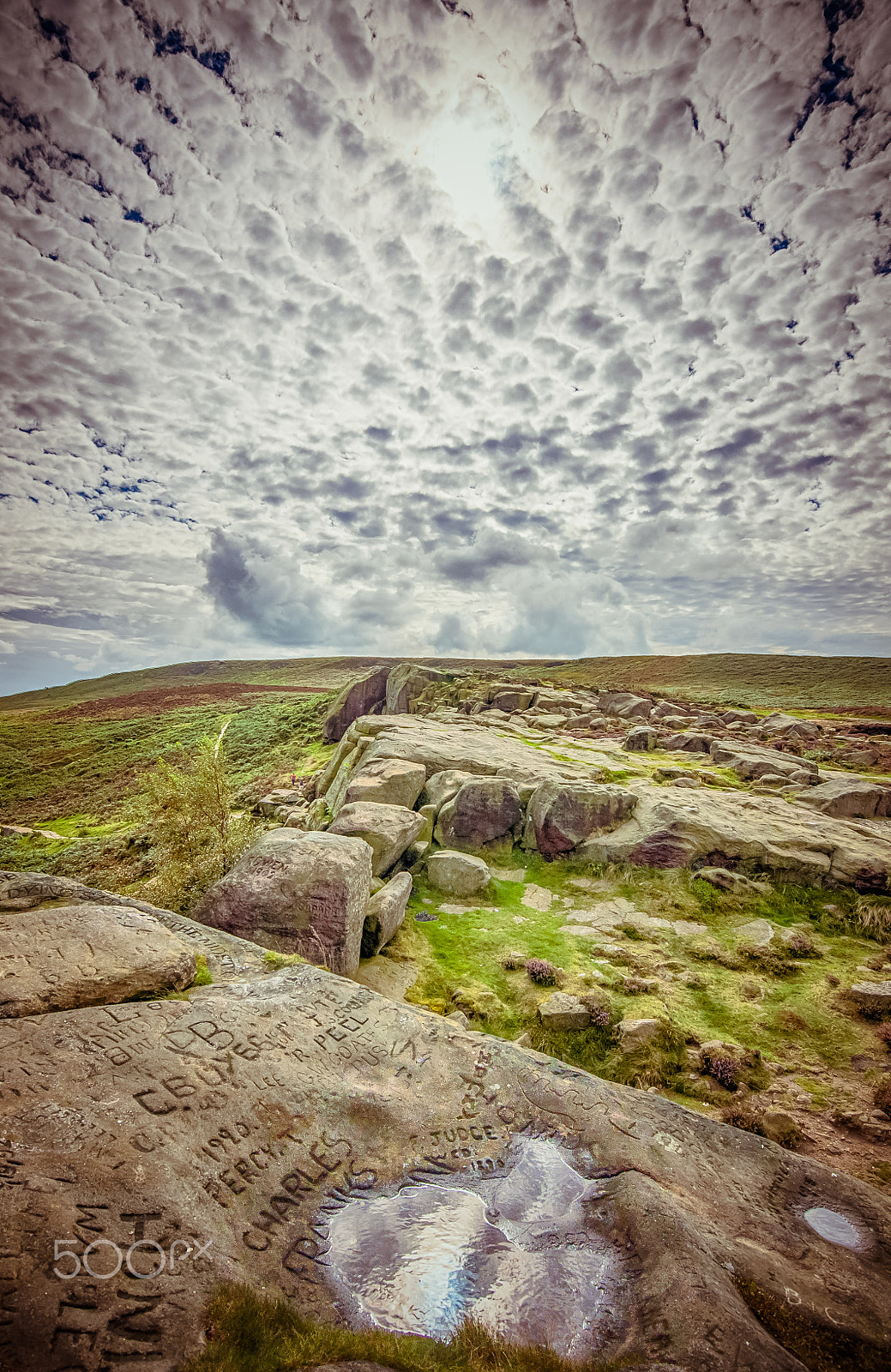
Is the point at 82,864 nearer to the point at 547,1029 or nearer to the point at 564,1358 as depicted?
the point at 547,1029

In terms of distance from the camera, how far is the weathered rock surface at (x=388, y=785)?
17.9m

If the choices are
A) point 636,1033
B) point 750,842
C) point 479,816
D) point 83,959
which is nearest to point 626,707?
point 750,842

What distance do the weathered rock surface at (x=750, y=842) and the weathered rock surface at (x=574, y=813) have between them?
40 centimetres

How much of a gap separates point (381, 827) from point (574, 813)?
22.5 feet

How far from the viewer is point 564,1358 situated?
3.99m

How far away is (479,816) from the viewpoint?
1759 cm

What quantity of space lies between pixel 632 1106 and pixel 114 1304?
597 centimetres

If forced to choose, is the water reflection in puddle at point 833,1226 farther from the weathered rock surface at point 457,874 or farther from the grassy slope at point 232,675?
the grassy slope at point 232,675

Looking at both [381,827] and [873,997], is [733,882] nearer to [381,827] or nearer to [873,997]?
[873,997]

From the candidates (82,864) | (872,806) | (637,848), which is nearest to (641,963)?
(637,848)

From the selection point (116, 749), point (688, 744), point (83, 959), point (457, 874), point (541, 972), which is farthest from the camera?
point (116, 749)

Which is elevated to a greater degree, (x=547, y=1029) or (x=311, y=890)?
(x=311, y=890)

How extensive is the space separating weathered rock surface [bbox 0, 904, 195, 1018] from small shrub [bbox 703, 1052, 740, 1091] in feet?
29.7

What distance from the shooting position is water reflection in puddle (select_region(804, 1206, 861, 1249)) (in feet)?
17.3
